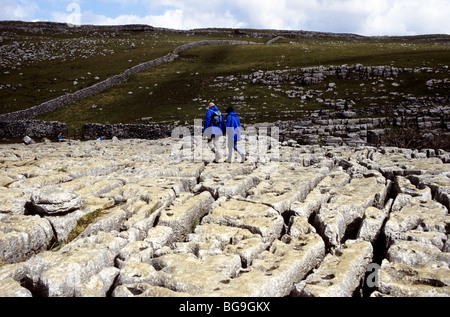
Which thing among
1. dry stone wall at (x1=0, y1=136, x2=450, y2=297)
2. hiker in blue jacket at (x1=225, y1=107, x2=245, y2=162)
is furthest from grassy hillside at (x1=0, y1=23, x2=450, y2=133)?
dry stone wall at (x1=0, y1=136, x2=450, y2=297)

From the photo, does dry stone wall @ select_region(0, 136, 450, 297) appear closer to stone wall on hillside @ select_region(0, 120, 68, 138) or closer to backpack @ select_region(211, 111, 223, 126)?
backpack @ select_region(211, 111, 223, 126)

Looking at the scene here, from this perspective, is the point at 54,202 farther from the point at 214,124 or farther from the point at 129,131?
the point at 129,131

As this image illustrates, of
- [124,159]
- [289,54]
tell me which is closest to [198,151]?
[124,159]

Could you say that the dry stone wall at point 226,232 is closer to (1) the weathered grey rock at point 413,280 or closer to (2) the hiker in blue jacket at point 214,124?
(1) the weathered grey rock at point 413,280

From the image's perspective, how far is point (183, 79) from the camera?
209ft

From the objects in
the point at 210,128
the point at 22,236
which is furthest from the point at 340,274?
the point at 210,128

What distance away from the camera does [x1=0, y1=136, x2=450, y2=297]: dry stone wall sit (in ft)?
20.1

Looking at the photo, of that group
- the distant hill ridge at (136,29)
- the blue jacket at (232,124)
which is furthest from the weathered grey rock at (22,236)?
the distant hill ridge at (136,29)

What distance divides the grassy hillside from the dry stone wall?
31.9 m

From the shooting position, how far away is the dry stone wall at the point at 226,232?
6.13 m

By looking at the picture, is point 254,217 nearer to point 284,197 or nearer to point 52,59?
point 284,197

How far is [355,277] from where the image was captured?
21.8ft
